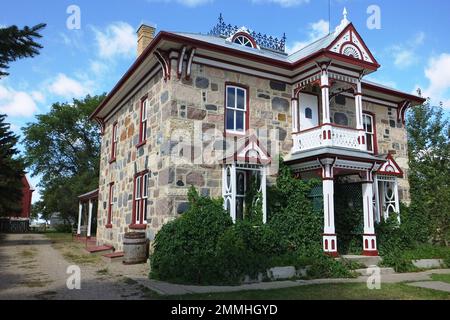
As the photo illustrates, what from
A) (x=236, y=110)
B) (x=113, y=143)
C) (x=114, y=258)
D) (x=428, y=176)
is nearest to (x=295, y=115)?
(x=236, y=110)

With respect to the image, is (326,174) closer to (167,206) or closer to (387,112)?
(167,206)

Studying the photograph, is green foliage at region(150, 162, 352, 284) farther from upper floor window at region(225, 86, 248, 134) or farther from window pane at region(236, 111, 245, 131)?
window pane at region(236, 111, 245, 131)

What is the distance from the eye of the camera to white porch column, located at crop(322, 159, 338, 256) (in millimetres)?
11398

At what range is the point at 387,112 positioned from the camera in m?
16.4

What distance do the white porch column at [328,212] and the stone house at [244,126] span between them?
29mm

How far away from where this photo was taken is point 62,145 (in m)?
46.1

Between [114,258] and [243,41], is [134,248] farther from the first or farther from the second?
[243,41]

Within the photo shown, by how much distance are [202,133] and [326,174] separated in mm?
3884

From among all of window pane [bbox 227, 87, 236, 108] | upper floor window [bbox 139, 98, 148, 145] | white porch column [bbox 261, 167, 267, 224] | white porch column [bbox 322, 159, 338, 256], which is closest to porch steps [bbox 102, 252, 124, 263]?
upper floor window [bbox 139, 98, 148, 145]

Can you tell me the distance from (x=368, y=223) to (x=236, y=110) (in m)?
5.40

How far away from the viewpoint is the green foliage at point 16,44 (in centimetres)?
738

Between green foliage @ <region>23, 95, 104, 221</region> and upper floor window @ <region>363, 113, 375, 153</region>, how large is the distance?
33423 mm

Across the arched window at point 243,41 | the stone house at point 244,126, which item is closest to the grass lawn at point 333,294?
the stone house at point 244,126
